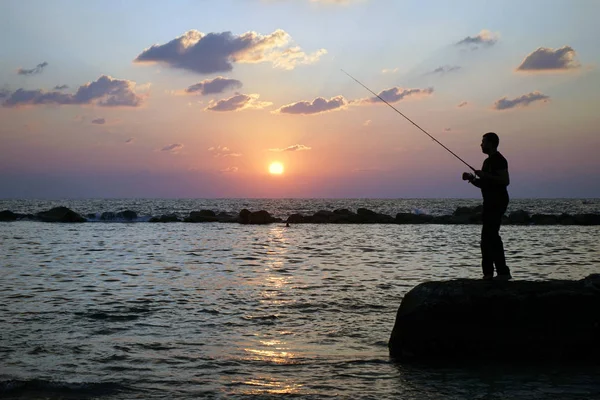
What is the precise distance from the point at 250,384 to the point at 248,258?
44.4ft

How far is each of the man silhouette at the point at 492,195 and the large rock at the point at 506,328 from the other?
2.67 ft

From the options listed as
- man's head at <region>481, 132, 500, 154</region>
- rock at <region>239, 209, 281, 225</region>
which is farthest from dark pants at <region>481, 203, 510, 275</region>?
rock at <region>239, 209, 281, 225</region>

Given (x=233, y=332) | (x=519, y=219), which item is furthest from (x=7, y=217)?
(x=233, y=332)

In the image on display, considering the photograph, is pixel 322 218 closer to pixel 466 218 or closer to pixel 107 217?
pixel 466 218

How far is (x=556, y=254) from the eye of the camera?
20.1m

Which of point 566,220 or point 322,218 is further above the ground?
point 566,220

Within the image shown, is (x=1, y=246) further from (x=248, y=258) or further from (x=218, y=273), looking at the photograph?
(x=218, y=273)

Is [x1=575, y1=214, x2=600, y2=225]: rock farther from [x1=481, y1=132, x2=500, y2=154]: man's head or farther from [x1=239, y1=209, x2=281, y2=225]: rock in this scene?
[x1=481, y1=132, x2=500, y2=154]: man's head

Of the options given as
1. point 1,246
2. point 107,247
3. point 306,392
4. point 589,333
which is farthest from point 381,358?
point 1,246

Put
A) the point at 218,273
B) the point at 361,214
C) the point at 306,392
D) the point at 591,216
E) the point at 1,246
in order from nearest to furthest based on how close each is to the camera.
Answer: the point at 306,392, the point at 218,273, the point at 1,246, the point at 591,216, the point at 361,214

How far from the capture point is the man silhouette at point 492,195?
26.0 ft

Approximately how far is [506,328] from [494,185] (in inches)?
81.1

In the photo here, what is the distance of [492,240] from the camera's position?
809 centimetres

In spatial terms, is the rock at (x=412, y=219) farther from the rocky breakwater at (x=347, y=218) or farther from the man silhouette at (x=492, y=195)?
the man silhouette at (x=492, y=195)
